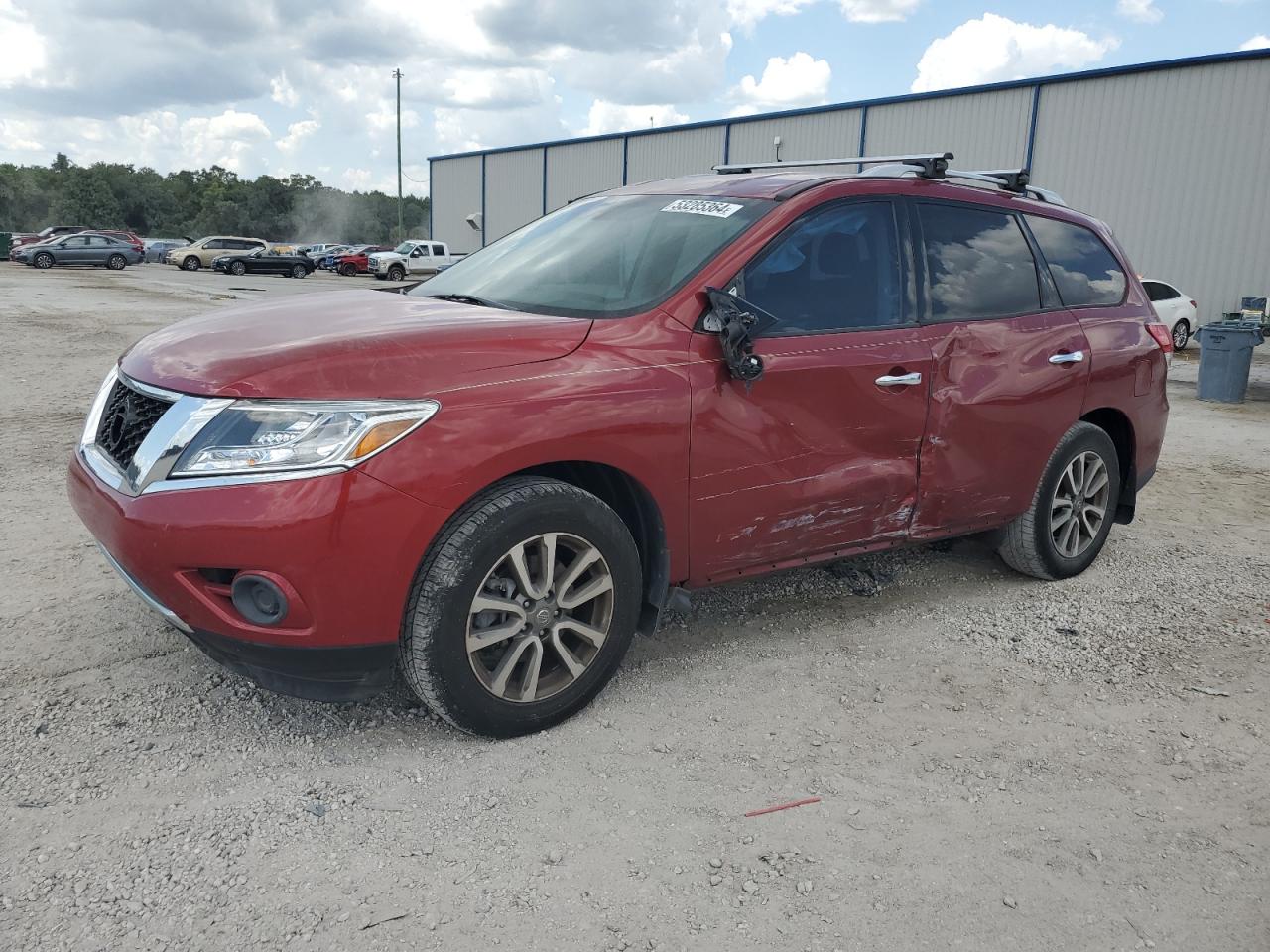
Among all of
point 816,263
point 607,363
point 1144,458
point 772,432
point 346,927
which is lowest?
point 346,927

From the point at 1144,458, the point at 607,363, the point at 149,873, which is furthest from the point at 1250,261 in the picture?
the point at 149,873

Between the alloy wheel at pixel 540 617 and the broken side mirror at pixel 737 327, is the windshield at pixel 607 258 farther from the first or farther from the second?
the alloy wheel at pixel 540 617

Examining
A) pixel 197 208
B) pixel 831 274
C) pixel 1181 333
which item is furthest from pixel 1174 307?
pixel 197 208

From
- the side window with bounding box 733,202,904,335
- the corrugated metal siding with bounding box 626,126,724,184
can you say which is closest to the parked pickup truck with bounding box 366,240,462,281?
the corrugated metal siding with bounding box 626,126,724,184

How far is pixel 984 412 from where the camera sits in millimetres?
4234

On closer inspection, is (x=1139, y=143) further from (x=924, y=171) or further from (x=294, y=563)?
(x=294, y=563)

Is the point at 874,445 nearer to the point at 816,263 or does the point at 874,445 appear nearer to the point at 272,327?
the point at 816,263

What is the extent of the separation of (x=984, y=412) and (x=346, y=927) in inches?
122

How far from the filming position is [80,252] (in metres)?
37.7

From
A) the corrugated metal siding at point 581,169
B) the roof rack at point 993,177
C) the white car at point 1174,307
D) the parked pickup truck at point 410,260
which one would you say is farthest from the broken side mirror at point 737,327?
the parked pickup truck at point 410,260

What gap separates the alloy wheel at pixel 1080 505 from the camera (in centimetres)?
481

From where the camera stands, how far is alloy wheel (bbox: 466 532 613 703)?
3.06 m

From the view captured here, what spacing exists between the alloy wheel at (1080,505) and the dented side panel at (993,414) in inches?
9.8

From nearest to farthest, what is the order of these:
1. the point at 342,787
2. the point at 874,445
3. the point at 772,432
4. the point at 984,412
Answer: the point at 342,787 → the point at 772,432 → the point at 874,445 → the point at 984,412
